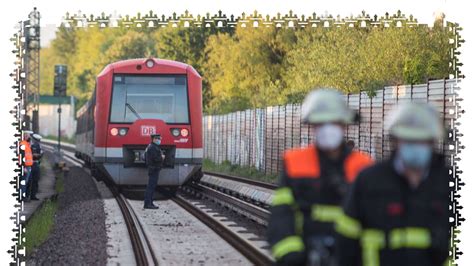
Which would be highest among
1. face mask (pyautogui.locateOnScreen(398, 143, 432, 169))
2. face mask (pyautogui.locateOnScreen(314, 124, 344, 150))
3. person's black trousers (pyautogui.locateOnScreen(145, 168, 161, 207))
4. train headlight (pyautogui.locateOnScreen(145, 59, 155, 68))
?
train headlight (pyautogui.locateOnScreen(145, 59, 155, 68))

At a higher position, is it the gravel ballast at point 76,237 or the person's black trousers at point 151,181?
the person's black trousers at point 151,181

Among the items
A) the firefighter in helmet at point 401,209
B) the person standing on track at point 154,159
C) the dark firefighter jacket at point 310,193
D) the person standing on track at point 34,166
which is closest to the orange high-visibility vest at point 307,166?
the dark firefighter jacket at point 310,193

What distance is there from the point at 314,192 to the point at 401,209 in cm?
71

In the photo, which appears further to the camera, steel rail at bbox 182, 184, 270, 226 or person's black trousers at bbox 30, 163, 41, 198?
person's black trousers at bbox 30, 163, 41, 198

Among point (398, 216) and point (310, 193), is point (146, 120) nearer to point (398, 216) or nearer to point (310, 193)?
point (310, 193)

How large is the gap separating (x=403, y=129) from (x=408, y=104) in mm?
219

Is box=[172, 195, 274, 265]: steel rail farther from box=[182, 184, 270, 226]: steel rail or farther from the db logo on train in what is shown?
the db logo on train

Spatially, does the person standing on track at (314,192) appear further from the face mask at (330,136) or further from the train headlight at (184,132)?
the train headlight at (184,132)

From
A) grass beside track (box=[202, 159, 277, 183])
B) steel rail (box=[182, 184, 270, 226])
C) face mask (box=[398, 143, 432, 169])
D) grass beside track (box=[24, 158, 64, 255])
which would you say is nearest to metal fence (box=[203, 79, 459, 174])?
grass beside track (box=[202, 159, 277, 183])

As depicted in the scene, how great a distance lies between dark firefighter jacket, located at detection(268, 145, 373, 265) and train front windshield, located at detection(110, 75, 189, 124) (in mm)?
17970

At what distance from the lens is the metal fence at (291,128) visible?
17.8 metres

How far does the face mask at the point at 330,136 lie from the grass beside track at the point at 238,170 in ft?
90.5

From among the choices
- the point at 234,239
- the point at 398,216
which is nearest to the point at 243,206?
the point at 234,239

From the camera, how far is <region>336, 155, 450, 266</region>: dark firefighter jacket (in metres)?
4.71
